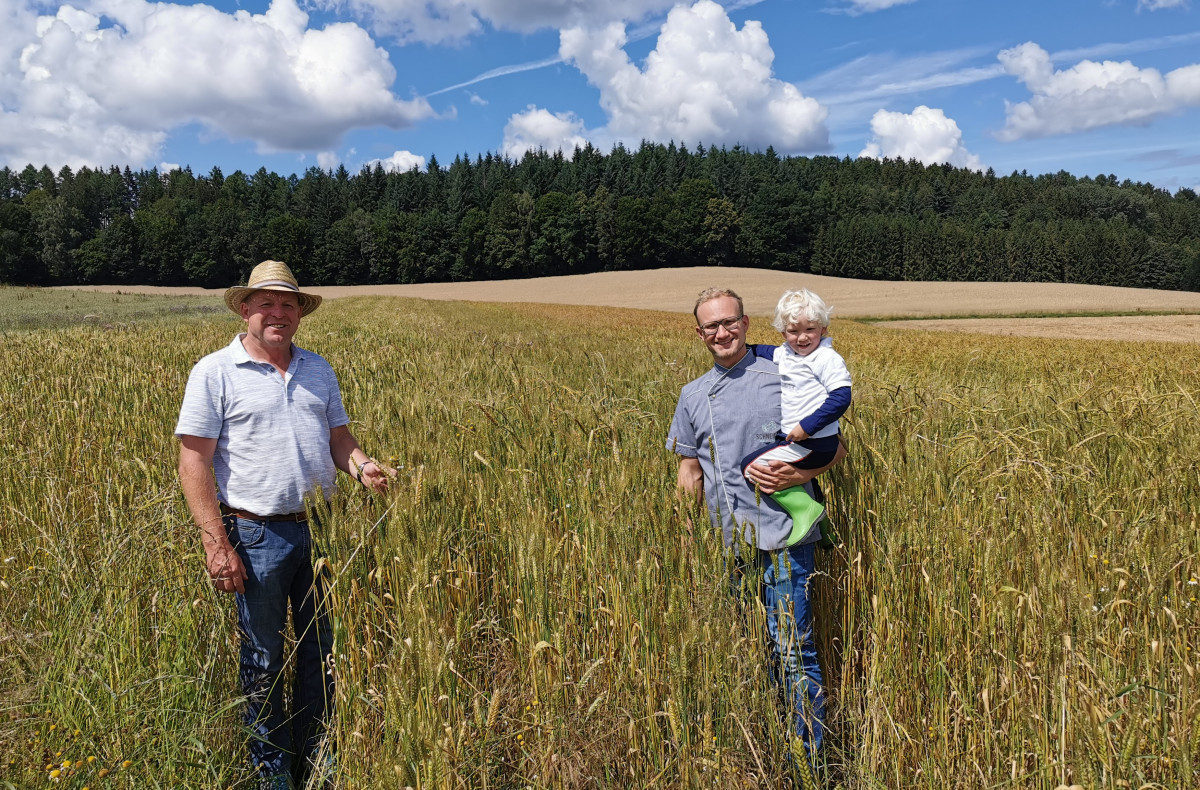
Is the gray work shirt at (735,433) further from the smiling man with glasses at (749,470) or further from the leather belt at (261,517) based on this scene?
the leather belt at (261,517)

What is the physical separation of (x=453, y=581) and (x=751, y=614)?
3.21 feet

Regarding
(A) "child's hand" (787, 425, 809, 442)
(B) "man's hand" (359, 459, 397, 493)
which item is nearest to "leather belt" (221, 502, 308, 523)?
(B) "man's hand" (359, 459, 397, 493)

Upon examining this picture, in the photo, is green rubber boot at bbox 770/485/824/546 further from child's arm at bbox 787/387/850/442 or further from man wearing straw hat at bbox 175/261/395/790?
man wearing straw hat at bbox 175/261/395/790

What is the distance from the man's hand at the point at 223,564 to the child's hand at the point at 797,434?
185 cm

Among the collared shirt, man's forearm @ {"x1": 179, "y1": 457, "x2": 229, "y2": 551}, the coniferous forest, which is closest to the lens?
man's forearm @ {"x1": 179, "y1": 457, "x2": 229, "y2": 551}

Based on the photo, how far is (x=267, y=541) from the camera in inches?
93.3

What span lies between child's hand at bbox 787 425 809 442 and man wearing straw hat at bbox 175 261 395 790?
1.43 m

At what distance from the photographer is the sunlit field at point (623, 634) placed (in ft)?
5.82

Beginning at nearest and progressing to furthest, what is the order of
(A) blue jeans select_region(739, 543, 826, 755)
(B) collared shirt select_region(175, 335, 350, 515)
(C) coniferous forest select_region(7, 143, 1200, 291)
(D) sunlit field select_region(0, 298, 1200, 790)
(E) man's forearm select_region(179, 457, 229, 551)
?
(D) sunlit field select_region(0, 298, 1200, 790) → (A) blue jeans select_region(739, 543, 826, 755) → (E) man's forearm select_region(179, 457, 229, 551) → (B) collared shirt select_region(175, 335, 350, 515) → (C) coniferous forest select_region(7, 143, 1200, 291)

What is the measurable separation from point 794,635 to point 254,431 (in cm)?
187

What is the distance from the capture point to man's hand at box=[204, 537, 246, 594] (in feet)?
7.34

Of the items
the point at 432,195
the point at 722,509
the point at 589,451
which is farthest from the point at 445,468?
the point at 432,195

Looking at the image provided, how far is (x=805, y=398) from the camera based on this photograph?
243 centimetres

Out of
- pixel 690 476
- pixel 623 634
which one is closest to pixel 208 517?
pixel 623 634
